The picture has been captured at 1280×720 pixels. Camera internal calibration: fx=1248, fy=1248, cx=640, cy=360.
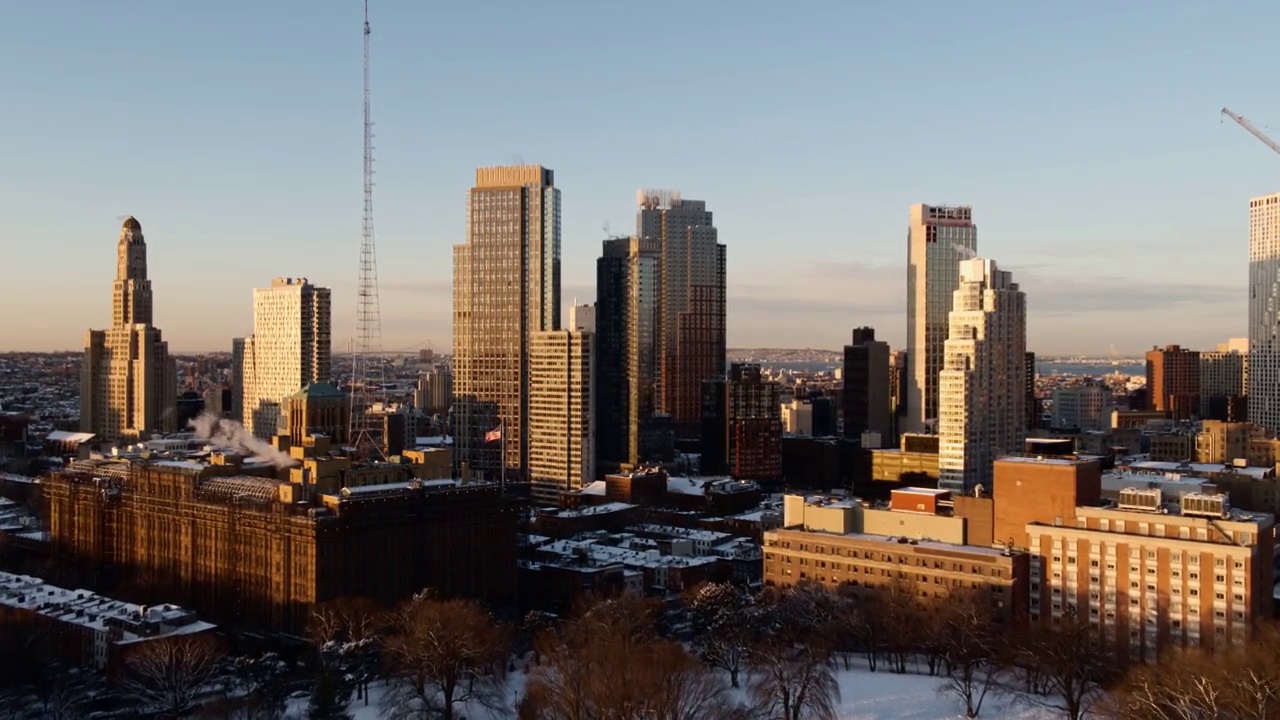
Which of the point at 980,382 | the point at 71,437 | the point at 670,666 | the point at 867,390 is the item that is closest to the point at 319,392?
the point at 670,666

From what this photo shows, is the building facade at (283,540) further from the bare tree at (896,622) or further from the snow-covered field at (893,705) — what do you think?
the bare tree at (896,622)

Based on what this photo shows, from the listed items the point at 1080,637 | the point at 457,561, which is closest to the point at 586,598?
the point at 457,561

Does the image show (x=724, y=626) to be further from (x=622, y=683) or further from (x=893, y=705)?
(x=622, y=683)

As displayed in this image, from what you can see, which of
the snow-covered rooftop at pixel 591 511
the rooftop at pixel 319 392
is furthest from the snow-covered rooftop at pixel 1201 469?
the rooftop at pixel 319 392

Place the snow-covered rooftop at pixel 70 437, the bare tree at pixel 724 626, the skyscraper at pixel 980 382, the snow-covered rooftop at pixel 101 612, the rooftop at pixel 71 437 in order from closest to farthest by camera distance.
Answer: the bare tree at pixel 724 626
the snow-covered rooftop at pixel 101 612
the skyscraper at pixel 980 382
the rooftop at pixel 71 437
the snow-covered rooftop at pixel 70 437

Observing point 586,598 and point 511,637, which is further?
point 586,598

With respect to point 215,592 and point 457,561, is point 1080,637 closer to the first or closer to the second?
point 457,561
